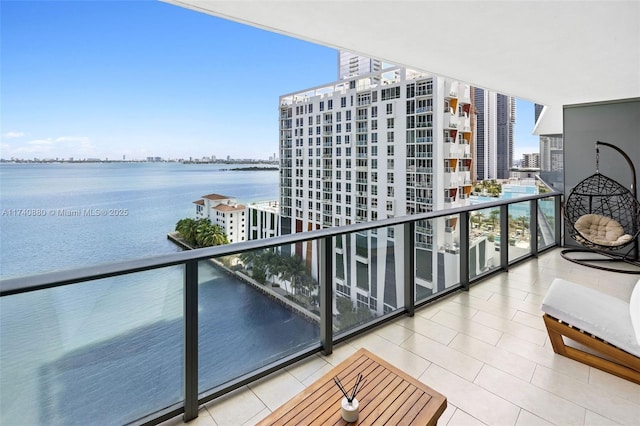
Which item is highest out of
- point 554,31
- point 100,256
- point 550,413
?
point 554,31

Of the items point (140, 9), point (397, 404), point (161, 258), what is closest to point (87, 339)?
point (161, 258)

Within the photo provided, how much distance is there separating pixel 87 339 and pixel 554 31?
4099 mm

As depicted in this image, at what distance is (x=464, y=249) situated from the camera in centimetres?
391

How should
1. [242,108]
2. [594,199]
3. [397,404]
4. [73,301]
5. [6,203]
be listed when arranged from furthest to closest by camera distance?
[242,108]
[6,203]
[594,199]
[73,301]
[397,404]

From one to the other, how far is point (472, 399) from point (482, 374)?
0.32 meters

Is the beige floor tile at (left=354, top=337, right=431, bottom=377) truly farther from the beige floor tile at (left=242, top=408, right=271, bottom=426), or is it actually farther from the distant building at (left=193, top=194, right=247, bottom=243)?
the distant building at (left=193, top=194, right=247, bottom=243)

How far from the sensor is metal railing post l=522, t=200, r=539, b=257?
530 centimetres

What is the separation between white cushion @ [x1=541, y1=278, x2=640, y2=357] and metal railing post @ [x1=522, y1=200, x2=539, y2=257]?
113 inches

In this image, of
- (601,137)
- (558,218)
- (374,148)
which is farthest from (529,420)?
(374,148)

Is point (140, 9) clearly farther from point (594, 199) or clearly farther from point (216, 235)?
point (594, 199)

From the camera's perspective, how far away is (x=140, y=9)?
1789 centimetres

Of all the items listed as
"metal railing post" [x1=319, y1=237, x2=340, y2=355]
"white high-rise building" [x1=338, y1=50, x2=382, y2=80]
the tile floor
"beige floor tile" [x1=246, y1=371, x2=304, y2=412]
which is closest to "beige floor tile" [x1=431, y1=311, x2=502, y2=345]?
the tile floor

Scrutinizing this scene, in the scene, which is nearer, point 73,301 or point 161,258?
point 73,301

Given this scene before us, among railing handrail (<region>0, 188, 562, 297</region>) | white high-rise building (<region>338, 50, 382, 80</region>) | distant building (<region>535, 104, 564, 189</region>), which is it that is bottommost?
railing handrail (<region>0, 188, 562, 297</region>)
